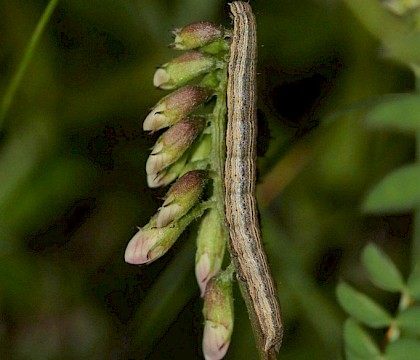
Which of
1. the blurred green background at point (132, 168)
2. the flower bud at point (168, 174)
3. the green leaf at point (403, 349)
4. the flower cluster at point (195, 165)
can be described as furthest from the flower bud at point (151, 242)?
the blurred green background at point (132, 168)

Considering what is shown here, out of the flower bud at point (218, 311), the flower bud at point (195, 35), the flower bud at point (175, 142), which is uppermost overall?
the flower bud at point (195, 35)

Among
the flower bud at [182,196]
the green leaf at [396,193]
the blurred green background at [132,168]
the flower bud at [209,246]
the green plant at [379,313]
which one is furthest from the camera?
the blurred green background at [132,168]

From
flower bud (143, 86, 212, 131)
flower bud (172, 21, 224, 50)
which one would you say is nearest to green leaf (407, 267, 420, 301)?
flower bud (143, 86, 212, 131)

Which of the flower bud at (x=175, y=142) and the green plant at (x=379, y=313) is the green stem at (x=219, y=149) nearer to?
the flower bud at (x=175, y=142)

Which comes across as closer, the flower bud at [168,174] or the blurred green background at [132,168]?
the flower bud at [168,174]

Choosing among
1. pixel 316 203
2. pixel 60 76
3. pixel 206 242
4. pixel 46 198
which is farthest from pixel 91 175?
pixel 206 242
